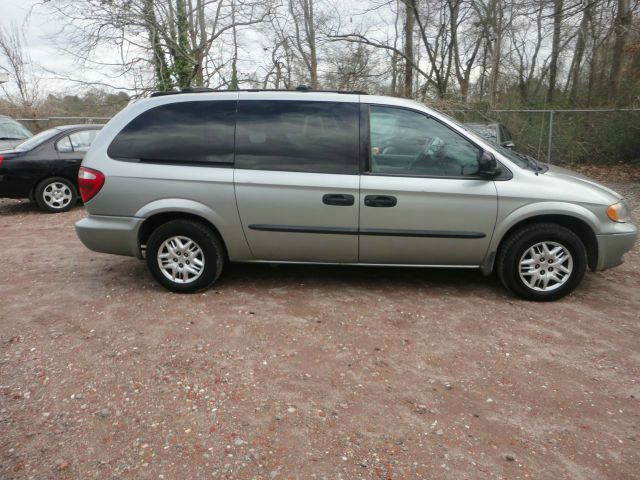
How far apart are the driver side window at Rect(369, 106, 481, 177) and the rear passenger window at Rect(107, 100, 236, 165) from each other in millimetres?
1330

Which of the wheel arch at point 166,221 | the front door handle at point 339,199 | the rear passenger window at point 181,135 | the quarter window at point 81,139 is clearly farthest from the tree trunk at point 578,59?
the wheel arch at point 166,221

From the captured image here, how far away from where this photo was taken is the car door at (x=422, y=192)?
13.6 ft

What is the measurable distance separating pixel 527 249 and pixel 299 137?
2232 mm

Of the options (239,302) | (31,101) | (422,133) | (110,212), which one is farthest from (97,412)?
(31,101)

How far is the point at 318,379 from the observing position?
10.2ft

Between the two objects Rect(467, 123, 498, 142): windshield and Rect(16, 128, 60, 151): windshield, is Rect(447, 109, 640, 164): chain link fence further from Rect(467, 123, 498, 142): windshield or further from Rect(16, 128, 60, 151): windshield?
Rect(16, 128, 60, 151): windshield

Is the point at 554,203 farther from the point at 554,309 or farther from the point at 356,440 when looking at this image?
the point at 356,440

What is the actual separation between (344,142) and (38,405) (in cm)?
297

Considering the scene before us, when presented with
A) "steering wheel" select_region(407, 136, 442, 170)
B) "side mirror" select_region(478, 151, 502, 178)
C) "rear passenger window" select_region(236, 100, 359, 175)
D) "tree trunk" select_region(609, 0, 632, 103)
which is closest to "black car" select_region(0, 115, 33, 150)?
"rear passenger window" select_region(236, 100, 359, 175)

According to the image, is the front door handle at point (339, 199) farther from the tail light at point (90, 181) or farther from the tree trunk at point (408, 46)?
the tree trunk at point (408, 46)

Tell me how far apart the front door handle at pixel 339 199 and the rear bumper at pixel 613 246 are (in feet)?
7.13

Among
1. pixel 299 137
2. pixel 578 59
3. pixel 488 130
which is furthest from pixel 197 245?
pixel 578 59

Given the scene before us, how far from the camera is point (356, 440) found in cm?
253

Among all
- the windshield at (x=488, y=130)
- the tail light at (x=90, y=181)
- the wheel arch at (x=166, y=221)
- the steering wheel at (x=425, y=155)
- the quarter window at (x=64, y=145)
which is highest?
the windshield at (x=488, y=130)
